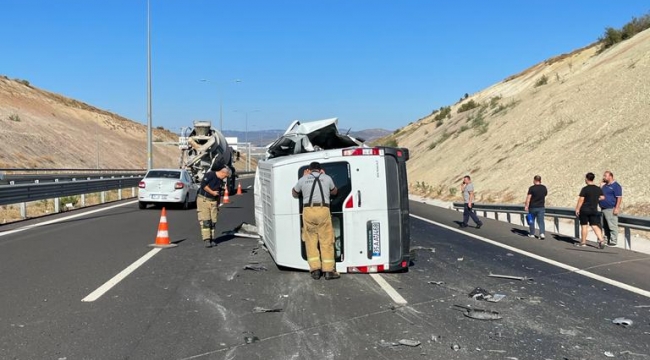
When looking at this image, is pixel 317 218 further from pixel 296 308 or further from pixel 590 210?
pixel 590 210

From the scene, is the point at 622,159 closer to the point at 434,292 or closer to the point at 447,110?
the point at 434,292

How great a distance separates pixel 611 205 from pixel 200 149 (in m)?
20.9

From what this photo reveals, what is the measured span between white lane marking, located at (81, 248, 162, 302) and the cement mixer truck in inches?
723

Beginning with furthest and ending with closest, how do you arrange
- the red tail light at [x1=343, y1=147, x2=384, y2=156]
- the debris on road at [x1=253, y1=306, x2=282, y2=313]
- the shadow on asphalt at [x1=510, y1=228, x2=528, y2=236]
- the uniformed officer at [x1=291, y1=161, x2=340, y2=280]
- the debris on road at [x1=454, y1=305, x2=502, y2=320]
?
the shadow on asphalt at [x1=510, y1=228, x2=528, y2=236] → the red tail light at [x1=343, y1=147, x2=384, y2=156] → the uniformed officer at [x1=291, y1=161, x2=340, y2=280] → the debris on road at [x1=253, y1=306, x2=282, y2=313] → the debris on road at [x1=454, y1=305, x2=502, y2=320]

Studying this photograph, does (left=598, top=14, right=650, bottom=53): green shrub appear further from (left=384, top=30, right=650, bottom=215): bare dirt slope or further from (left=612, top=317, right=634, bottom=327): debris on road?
(left=612, top=317, right=634, bottom=327): debris on road

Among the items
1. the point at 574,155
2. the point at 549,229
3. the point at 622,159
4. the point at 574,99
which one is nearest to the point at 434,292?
A: the point at 549,229

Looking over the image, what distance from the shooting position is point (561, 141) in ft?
96.8

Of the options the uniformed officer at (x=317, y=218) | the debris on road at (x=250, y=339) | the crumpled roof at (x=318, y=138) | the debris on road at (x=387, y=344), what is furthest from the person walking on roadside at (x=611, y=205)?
the debris on road at (x=250, y=339)

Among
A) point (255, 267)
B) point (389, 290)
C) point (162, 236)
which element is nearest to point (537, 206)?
point (389, 290)

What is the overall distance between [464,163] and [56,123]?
204ft

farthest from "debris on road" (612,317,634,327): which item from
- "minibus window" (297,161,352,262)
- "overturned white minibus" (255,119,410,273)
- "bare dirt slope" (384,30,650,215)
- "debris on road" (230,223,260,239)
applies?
"bare dirt slope" (384,30,650,215)

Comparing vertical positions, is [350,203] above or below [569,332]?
above

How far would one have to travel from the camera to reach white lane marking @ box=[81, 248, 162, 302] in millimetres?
7523

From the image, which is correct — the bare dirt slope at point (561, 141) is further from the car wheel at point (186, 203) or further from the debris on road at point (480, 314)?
the car wheel at point (186, 203)
